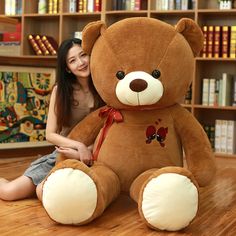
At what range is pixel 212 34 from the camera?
3.47 m

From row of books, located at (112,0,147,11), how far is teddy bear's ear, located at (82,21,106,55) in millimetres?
2054

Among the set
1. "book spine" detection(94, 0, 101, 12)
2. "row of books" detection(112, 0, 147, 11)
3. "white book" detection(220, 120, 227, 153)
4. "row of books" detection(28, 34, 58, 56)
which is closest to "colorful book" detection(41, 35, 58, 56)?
"row of books" detection(28, 34, 58, 56)

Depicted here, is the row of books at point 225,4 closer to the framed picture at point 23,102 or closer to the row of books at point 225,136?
the row of books at point 225,136

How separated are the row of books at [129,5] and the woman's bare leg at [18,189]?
7.05 ft

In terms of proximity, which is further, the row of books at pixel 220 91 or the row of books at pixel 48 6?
the row of books at pixel 48 6

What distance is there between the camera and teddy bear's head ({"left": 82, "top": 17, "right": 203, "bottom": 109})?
156 centimetres

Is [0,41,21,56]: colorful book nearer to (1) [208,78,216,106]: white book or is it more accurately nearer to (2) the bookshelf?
(2) the bookshelf

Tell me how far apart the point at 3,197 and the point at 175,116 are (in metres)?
0.74

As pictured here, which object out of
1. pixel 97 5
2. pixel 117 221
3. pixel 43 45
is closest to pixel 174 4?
pixel 97 5

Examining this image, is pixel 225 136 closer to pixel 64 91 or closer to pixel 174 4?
pixel 174 4

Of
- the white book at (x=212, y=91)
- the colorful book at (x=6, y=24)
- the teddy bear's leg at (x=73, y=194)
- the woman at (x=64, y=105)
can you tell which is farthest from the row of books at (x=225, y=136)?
the teddy bear's leg at (x=73, y=194)

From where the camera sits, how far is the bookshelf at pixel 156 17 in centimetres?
346

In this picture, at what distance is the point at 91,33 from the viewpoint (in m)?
1.69

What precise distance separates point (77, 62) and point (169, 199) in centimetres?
73
